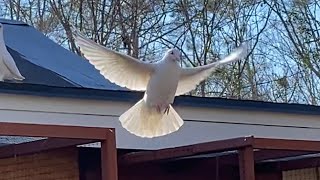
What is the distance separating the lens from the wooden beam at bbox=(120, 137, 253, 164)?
301 inches

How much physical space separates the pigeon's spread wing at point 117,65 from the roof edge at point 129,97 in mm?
633

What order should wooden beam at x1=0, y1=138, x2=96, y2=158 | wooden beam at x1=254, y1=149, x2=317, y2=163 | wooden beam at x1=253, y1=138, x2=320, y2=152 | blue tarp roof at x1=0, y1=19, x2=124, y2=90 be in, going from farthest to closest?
blue tarp roof at x1=0, y1=19, x2=124, y2=90, wooden beam at x1=254, y1=149, x2=317, y2=163, wooden beam at x1=253, y1=138, x2=320, y2=152, wooden beam at x1=0, y1=138, x2=96, y2=158

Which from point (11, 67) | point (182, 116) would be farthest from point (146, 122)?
point (11, 67)

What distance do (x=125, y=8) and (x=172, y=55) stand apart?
47.3 feet

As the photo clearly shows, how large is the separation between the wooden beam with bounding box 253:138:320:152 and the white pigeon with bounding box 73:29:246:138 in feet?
2.26

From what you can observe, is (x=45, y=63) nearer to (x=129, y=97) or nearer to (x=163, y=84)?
(x=129, y=97)

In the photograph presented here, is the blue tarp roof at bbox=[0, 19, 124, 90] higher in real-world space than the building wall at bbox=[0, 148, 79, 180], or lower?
higher

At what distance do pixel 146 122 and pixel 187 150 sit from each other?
485 millimetres

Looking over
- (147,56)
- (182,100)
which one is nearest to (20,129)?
(182,100)

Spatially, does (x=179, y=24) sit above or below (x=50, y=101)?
above

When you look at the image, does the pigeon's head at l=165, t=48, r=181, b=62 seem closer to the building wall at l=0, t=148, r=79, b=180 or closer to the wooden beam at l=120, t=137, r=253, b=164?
the wooden beam at l=120, t=137, r=253, b=164

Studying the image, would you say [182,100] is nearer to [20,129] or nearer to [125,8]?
[20,129]

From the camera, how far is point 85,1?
21750 millimetres

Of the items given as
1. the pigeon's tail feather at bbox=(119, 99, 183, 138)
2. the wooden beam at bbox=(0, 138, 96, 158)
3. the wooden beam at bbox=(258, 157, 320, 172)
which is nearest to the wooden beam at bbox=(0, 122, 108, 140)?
the wooden beam at bbox=(0, 138, 96, 158)
